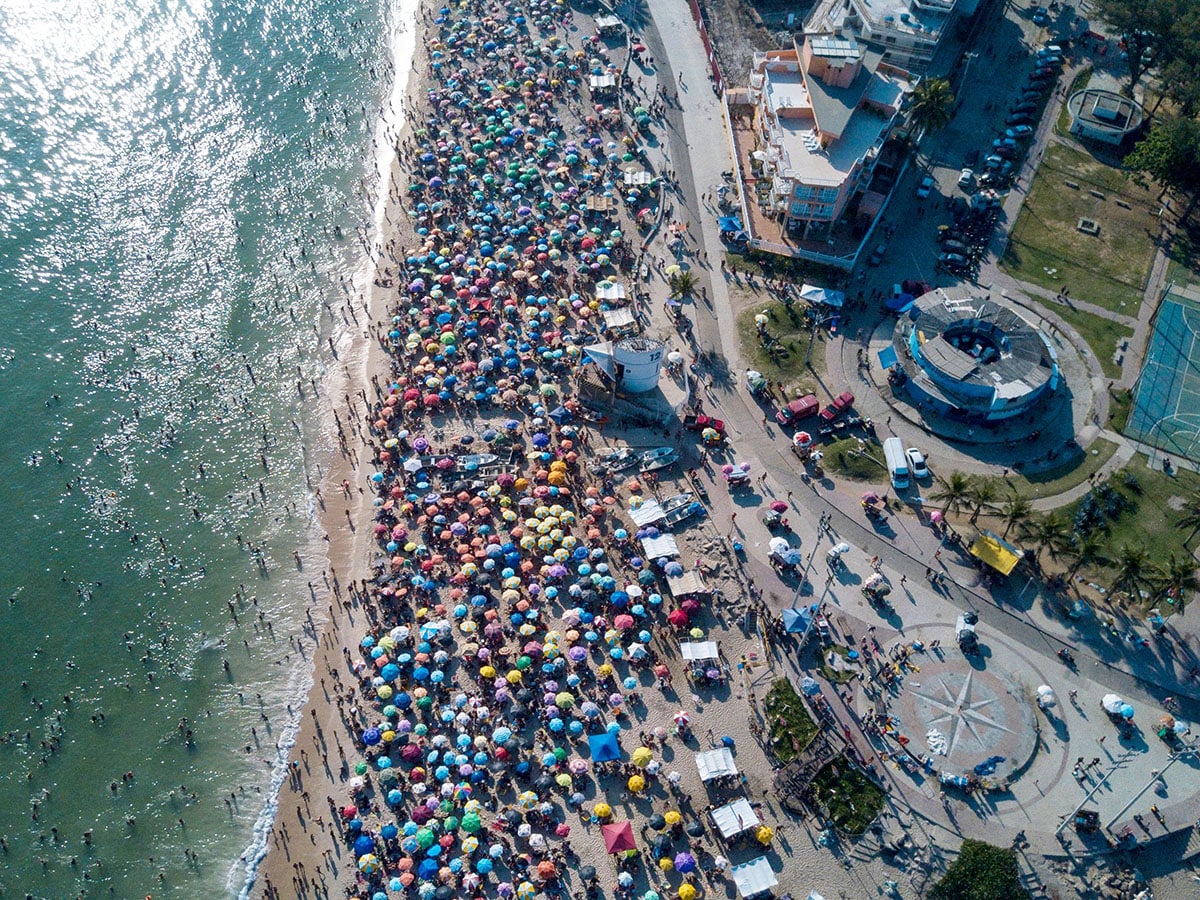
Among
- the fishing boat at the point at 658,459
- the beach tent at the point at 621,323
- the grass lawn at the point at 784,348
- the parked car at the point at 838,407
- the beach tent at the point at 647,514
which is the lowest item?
the beach tent at the point at 647,514

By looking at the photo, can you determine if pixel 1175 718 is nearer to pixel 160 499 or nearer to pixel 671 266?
pixel 671 266

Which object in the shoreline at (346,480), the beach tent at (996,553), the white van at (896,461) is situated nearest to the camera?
the shoreline at (346,480)

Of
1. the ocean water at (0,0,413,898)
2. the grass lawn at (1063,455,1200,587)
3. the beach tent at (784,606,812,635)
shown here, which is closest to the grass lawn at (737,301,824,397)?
the beach tent at (784,606,812,635)

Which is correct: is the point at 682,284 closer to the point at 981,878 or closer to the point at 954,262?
the point at 954,262

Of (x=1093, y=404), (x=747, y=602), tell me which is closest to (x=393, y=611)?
(x=747, y=602)

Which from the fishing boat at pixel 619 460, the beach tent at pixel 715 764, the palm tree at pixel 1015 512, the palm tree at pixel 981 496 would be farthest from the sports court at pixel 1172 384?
the beach tent at pixel 715 764

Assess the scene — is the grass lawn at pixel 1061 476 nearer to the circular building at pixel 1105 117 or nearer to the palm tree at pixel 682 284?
the palm tree at pixel 682 284
